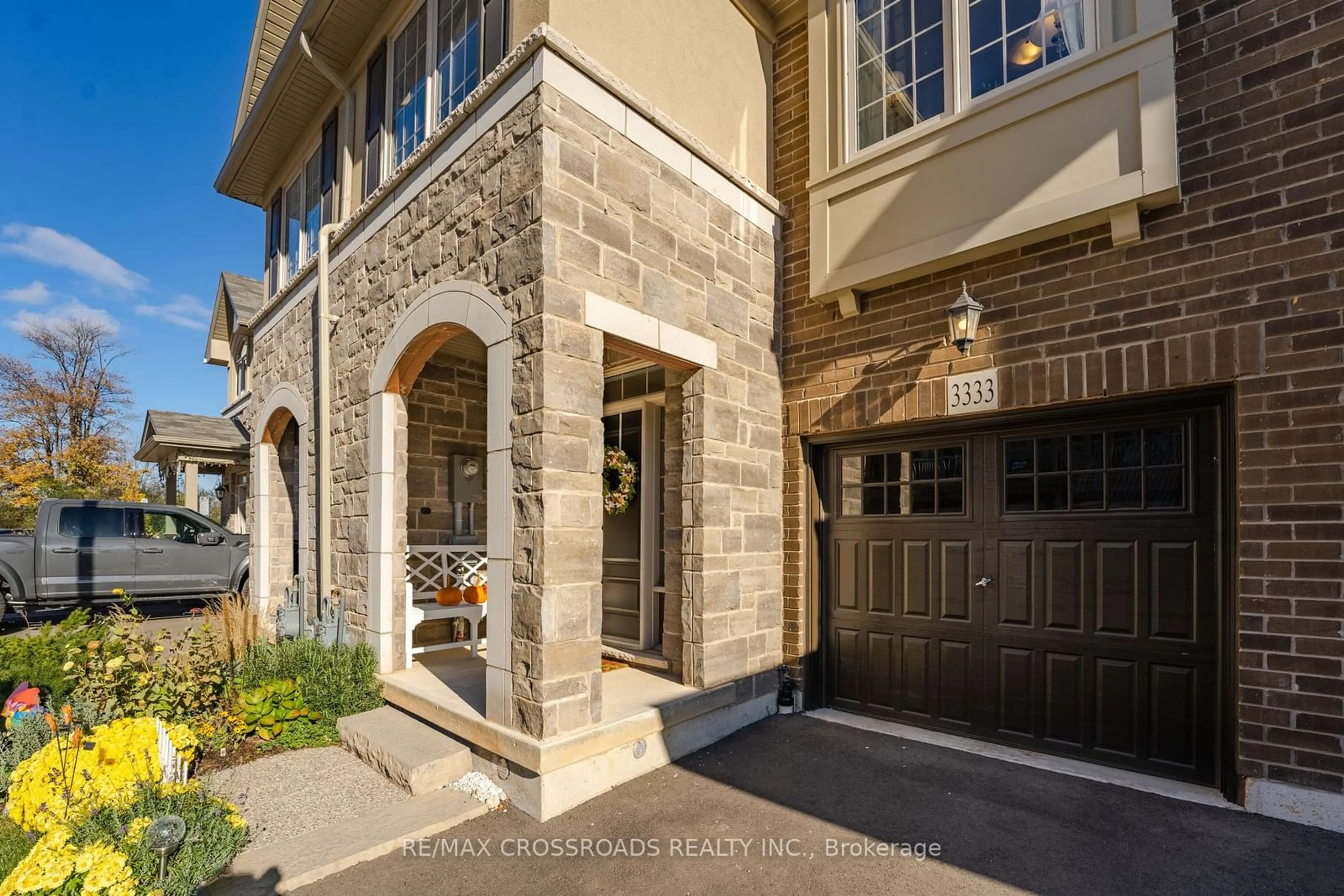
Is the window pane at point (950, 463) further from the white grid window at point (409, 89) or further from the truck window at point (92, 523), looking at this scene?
the truck window at point (92, 523)

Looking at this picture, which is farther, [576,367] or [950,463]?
[950,463]

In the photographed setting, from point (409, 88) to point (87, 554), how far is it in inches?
306

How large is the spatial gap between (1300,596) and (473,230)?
4825 mm

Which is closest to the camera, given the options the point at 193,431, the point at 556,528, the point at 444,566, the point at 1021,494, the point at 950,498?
the point at 556,528

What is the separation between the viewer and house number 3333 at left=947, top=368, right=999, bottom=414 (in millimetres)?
4137

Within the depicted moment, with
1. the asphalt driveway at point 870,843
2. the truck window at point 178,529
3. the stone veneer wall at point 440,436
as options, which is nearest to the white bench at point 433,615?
the stone veneer wall at point 440,436

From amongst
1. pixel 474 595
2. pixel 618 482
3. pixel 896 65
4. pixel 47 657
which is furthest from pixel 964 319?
pixel 47 657

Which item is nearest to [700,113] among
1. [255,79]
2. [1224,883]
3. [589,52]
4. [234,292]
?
[589,52]

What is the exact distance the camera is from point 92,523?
8844mm

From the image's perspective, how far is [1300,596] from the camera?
3.15 m

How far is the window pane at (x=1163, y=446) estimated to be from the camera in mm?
3732

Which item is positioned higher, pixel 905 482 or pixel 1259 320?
pixel 1259 320

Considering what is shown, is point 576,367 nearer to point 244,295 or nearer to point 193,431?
point 193,431

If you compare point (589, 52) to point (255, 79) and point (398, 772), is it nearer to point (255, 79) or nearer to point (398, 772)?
point (398, 772)
